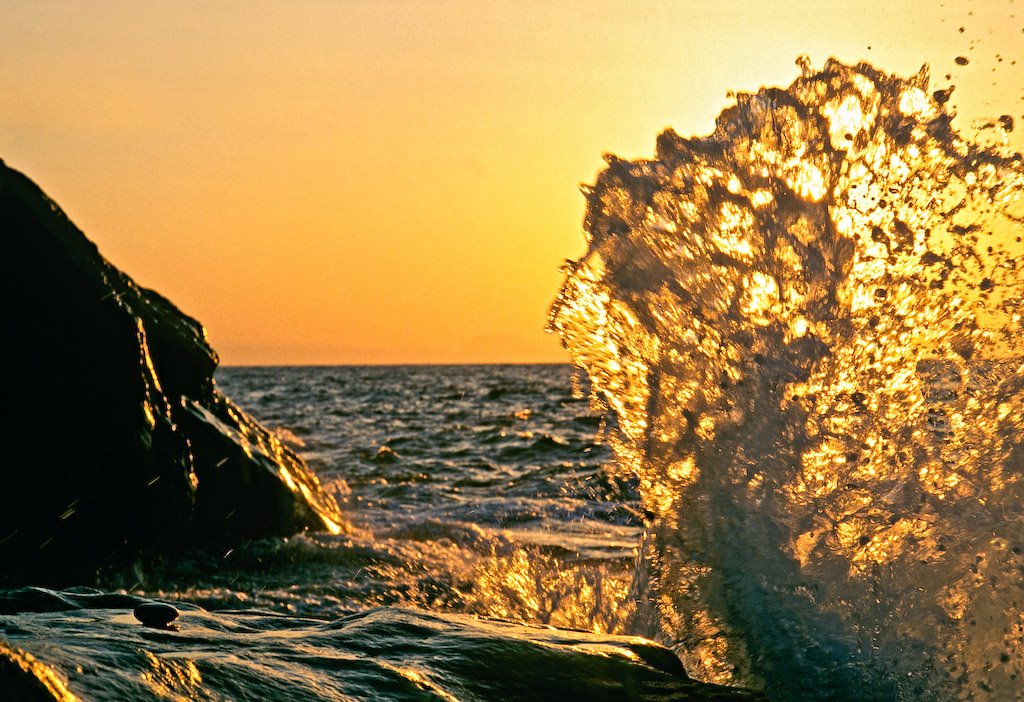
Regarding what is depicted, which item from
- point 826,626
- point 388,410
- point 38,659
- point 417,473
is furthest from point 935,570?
point 388,410

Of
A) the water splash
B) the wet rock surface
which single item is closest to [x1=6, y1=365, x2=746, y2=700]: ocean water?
the wet rock surface

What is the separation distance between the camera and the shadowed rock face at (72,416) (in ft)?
17.3

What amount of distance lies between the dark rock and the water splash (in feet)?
6.33

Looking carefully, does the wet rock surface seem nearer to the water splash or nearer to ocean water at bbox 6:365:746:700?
ocean water at bbox 6:365:746:700

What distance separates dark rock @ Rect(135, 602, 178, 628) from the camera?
270 centimetres

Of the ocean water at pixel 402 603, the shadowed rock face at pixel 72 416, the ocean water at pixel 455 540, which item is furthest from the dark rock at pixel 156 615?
the shadowed rock face at pixel 72 416

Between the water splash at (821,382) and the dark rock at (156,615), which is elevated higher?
the water splash at (821,382)

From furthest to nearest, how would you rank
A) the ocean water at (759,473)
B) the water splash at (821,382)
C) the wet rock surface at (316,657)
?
the water splash at (821,382) → the ocean water at (759,473) → the wet rock surface at (316,657)

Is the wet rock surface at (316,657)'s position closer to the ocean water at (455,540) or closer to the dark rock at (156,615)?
the dark rock at (156,615)

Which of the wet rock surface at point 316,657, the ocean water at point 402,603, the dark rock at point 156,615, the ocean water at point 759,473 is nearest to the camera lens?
the wet rock surface at point 316,657

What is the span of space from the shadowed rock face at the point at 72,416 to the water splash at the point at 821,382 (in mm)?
2367

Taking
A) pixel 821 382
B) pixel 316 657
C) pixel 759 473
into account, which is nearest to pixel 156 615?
pixel 316 657

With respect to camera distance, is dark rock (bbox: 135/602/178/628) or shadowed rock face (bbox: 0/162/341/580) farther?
shadowed rock face (bbox: 0/162/341/580)

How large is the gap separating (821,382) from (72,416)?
146 inches
